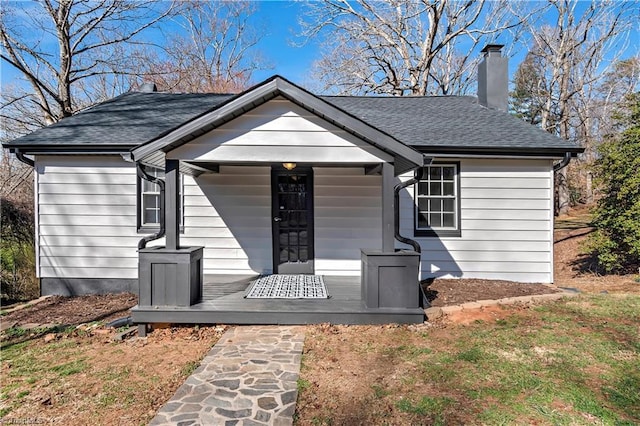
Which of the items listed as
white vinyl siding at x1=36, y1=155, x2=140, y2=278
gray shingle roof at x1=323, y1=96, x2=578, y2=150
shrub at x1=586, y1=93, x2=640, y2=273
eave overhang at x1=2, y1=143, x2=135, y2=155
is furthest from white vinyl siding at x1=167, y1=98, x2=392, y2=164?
shrub at x1=586, y1=93, x2=640, y2=273

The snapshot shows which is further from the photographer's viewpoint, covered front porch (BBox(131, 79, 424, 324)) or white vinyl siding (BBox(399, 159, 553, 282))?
white vinyl siding (BBox(399, 159, 553, 282))

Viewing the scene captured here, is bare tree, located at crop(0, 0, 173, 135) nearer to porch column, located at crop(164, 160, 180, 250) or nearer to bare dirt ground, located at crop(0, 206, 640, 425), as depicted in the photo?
bare dirt ground, located at crop(0, 206, 640, 425)

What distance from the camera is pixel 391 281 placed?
4.56m

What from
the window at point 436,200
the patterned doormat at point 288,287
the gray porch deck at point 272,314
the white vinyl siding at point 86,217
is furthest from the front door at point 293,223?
the white vinyl siding at point 86,217

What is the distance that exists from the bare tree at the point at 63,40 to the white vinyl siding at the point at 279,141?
34.2 ft

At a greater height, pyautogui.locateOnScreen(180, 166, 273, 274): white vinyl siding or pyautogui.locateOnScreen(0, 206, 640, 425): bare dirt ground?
pyautogui.locateOnScreen(180, 166, 273, 274): white vinyl siding

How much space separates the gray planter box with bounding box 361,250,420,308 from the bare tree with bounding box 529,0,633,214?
17.1 metres

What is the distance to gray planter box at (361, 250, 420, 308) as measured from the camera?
455cm

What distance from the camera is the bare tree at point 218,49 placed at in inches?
771

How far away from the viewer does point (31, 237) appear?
24.7 feet

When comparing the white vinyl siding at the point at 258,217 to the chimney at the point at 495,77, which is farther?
the chimney at the point at 495,77

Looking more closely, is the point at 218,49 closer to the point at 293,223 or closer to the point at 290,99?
the point at 293,223

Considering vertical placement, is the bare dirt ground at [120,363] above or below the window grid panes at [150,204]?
below

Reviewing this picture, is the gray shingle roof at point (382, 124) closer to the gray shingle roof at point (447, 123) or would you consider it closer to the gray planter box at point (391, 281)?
the gray shingle roof at point (447, 123)
